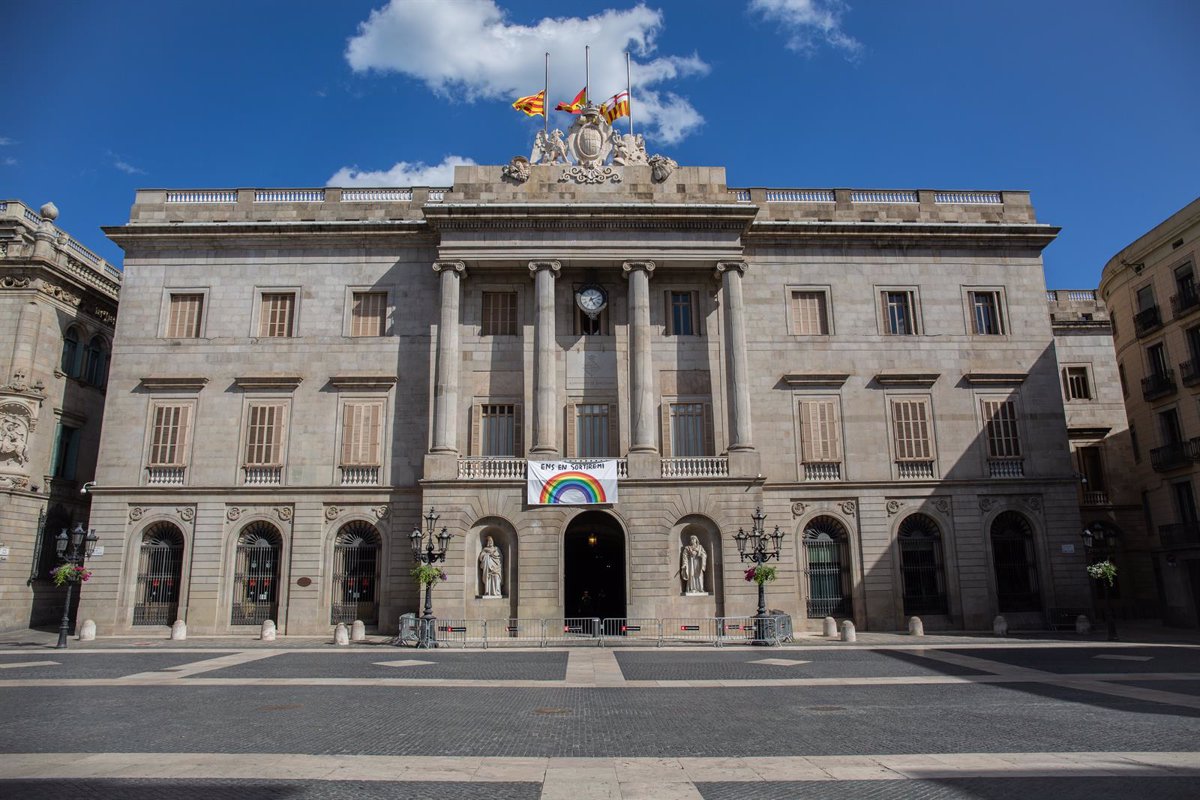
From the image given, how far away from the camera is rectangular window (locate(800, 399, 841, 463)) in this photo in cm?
3412

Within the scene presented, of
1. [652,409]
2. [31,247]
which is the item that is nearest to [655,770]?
[652,409]

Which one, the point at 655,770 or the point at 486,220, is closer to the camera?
the point at 655,770

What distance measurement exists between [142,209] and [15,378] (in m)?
8.97

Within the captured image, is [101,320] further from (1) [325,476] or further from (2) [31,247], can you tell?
(1) [325,476]

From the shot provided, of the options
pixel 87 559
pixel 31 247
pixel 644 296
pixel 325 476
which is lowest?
pixel 87 559

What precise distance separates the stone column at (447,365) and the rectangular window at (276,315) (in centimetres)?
685

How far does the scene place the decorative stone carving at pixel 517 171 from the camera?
34812 millimetres

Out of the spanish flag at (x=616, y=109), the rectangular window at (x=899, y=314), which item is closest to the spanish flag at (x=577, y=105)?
the spanish flag at (x=616, y=109)

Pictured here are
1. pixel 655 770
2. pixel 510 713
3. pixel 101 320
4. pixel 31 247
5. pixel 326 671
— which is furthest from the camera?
pixel 101 320

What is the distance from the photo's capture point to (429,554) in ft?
94.0

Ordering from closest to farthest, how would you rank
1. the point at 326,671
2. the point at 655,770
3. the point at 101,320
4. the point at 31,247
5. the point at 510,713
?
1. the point at 655,770
2. the point at 510,713
3. the point at 326,671
4. the point at 31,247
5. the point at 101,320

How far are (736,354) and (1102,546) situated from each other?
71.0ft

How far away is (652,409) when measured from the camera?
32.8 meters

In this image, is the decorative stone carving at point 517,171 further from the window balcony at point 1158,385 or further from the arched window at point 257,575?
the window balcony at point 1158,385
